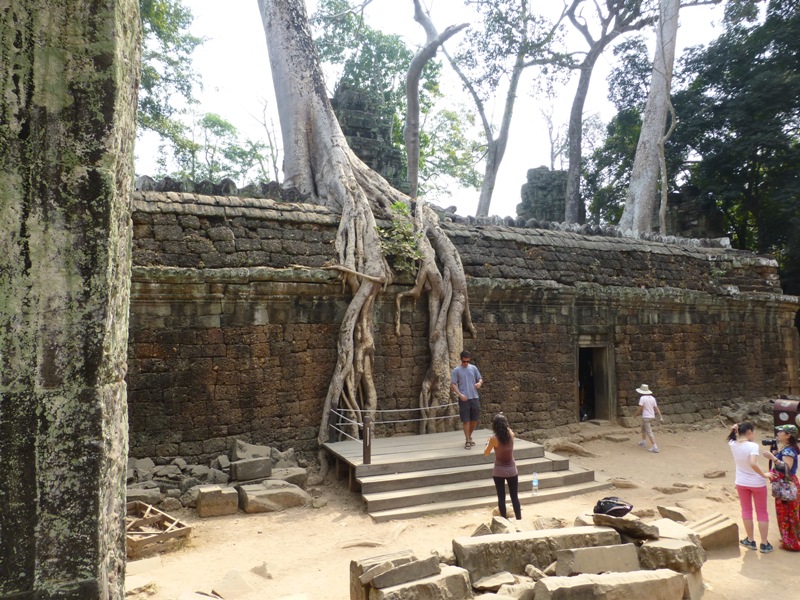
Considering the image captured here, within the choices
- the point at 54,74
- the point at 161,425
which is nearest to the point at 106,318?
the point at 54,74

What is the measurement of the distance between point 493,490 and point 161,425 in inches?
151

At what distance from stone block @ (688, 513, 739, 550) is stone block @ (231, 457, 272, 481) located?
4305 millimetres

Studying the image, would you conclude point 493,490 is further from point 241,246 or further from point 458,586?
point 241,246

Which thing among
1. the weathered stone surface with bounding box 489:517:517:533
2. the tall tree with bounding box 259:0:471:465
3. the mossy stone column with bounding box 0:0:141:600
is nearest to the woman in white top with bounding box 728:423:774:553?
the weathered stone surface with bounding box 489:517:517:533

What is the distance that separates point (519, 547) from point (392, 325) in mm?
4334

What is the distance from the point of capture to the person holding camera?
4934 millimetres

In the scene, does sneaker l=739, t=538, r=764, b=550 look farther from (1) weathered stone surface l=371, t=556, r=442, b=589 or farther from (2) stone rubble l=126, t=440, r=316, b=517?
(2) stone rubble l=126, t=440, r=316, b=517

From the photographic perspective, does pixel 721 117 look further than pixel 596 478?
Yes

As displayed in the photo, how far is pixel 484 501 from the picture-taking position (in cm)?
622

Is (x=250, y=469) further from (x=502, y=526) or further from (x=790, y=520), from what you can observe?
(x=790, y=520)

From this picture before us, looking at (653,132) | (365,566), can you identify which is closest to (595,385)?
(365,566)

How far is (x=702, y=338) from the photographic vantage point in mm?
11648

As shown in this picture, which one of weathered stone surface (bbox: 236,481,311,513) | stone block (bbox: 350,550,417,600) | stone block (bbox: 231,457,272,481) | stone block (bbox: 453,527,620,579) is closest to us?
stone block (bbox: 350,550,417,600)

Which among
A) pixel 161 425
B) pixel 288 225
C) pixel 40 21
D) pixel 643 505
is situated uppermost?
pixel 288 225
